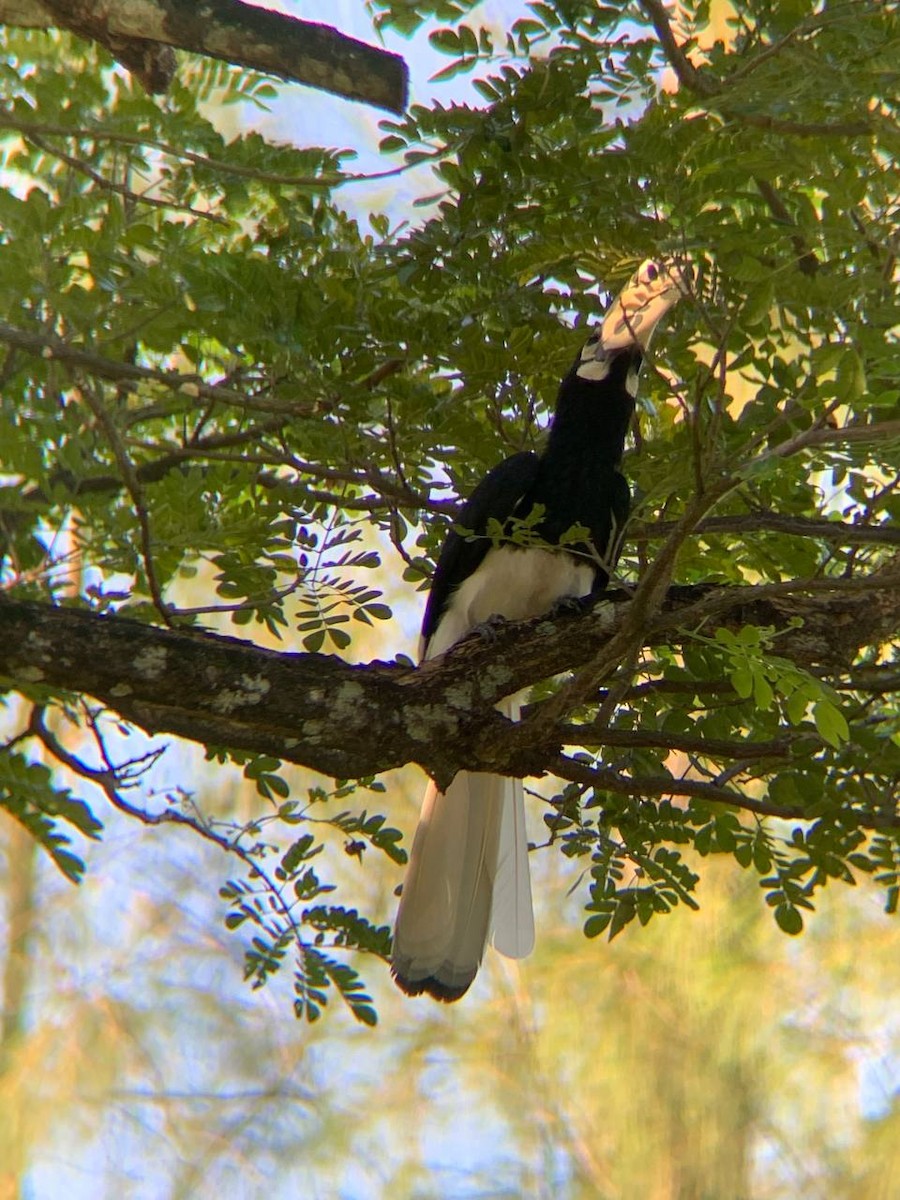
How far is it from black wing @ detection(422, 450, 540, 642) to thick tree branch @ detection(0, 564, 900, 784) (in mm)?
251

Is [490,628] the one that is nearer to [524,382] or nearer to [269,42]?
[524,382]

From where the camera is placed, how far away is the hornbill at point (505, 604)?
8.27 ft

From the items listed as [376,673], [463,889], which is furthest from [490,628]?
[463,889]

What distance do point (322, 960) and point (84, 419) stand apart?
980 millimetres

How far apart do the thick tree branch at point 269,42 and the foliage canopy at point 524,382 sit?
0.07 meters

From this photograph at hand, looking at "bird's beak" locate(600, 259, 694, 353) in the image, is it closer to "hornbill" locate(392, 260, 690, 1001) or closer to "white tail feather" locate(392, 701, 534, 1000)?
Answer: "hornbill" locate(392, 260, 690, 1001)

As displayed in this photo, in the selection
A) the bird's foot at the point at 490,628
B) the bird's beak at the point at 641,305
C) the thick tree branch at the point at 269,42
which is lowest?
the bird's foot at the point at 490,628

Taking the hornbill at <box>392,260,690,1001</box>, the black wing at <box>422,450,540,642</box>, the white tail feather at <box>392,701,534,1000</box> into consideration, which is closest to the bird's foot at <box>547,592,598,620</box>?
the hornbill at <box>392,260,690,1001</box>

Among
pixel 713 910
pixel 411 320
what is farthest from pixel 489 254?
pixel 713 910

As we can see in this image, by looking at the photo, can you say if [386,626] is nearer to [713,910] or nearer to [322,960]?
[713,910]

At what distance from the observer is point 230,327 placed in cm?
203

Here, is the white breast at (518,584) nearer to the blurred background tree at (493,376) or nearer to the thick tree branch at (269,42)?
the blurred background tree at (493,376)

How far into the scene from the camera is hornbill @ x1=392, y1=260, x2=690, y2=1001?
2520 millimetres

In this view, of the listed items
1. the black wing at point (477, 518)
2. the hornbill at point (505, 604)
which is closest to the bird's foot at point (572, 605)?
the hornbill at point (505, 604)
